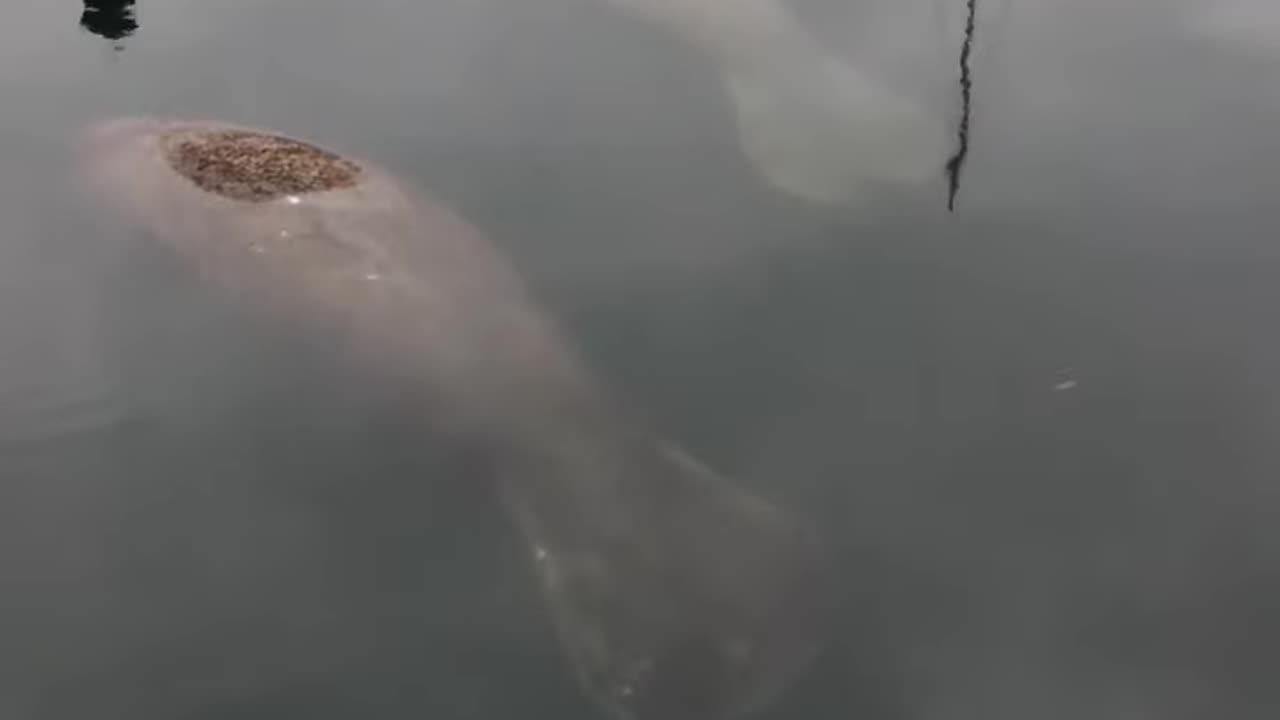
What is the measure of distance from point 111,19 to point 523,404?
5.76m

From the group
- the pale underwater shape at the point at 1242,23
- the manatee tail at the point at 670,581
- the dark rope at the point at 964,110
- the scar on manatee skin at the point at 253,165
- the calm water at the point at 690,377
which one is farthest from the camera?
the pale underwater shape at the point at 1242,23

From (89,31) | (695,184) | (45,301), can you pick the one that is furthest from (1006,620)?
(89,31)

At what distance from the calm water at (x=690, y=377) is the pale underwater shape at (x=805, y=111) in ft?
0.75

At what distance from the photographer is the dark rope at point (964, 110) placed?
916 cm

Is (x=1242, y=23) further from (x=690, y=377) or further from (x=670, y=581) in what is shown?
(x=670, y=581)

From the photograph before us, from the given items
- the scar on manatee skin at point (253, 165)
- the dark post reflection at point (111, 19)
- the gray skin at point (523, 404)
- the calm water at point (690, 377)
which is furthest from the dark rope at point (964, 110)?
the dark post reflection at point (111, 19)

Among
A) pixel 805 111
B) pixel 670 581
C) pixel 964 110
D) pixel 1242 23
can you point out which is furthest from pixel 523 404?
pixel 1242 23

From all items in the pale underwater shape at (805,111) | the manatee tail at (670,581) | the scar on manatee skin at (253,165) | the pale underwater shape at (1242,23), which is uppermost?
the pale underwater shape at (1242,23)

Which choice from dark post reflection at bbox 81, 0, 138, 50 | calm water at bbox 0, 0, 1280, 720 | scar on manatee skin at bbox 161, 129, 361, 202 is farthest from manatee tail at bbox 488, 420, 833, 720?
dark post reflection at bbox 81, 0, 138, 50

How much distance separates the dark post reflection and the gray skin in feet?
5.11

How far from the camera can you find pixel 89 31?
10492 mm

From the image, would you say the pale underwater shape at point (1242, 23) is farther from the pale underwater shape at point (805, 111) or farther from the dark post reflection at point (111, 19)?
the dark post reflection at point (111, 19)

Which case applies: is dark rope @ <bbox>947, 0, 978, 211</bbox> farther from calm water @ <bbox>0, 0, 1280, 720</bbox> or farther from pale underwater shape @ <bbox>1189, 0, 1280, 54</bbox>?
pale underwater shape @ <bbox>1189, 0, 1280, 54</bbox>

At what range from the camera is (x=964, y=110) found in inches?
388
